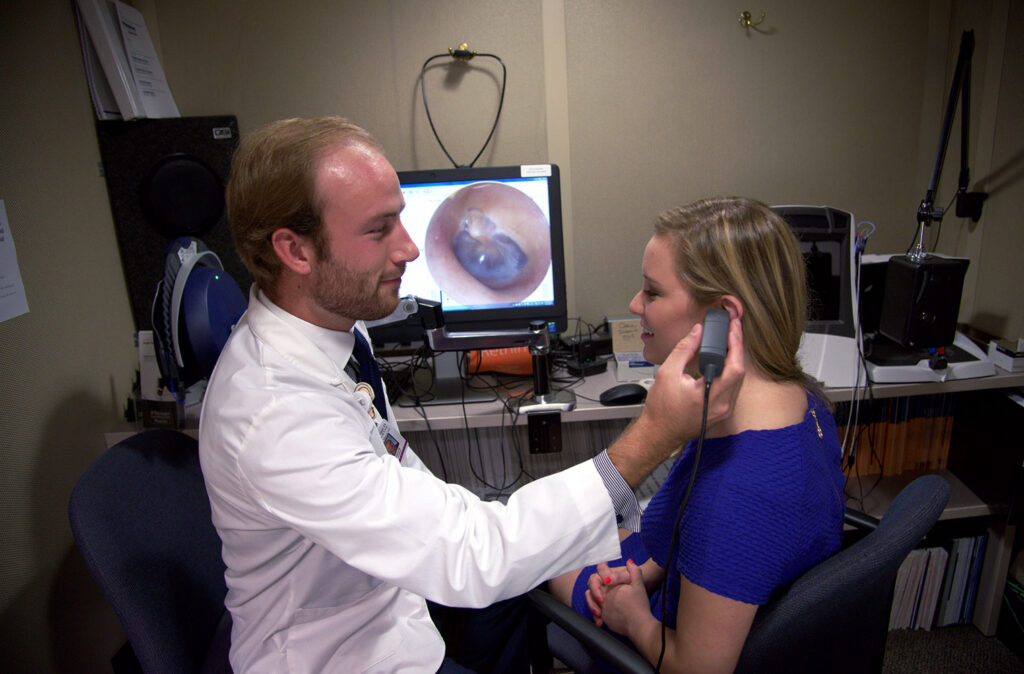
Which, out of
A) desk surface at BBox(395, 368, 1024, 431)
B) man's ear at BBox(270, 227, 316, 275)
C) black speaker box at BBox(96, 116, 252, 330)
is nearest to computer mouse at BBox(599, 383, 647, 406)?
desk surface at BBox(395, 368, 1024, 431)

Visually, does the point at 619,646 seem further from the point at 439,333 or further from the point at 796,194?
the point at 796,194

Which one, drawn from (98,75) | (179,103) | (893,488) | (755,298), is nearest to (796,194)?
(893,488)

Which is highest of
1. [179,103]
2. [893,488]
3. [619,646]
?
[179,103]

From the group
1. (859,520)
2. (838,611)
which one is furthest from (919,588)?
(838,611)

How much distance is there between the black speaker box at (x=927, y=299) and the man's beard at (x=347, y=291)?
130 centimetres

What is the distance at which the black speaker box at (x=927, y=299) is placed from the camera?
1471 mm

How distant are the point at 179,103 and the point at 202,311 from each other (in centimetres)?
91

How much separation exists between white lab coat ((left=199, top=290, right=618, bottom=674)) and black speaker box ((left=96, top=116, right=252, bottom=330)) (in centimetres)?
94

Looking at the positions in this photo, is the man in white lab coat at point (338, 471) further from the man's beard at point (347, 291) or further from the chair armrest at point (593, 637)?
the chair armrest at point (593, 637)

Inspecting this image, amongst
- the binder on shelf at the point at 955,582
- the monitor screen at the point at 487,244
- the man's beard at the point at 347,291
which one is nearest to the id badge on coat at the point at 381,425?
the man's beard at the point at 347,291

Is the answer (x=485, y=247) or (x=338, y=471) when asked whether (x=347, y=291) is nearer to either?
(x=338, y=471)

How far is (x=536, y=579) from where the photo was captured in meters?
0.85

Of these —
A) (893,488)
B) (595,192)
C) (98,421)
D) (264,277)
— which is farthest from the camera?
(595,192)

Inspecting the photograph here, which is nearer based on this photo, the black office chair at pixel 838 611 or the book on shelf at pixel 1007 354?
the black office chair at pixel 838 611
